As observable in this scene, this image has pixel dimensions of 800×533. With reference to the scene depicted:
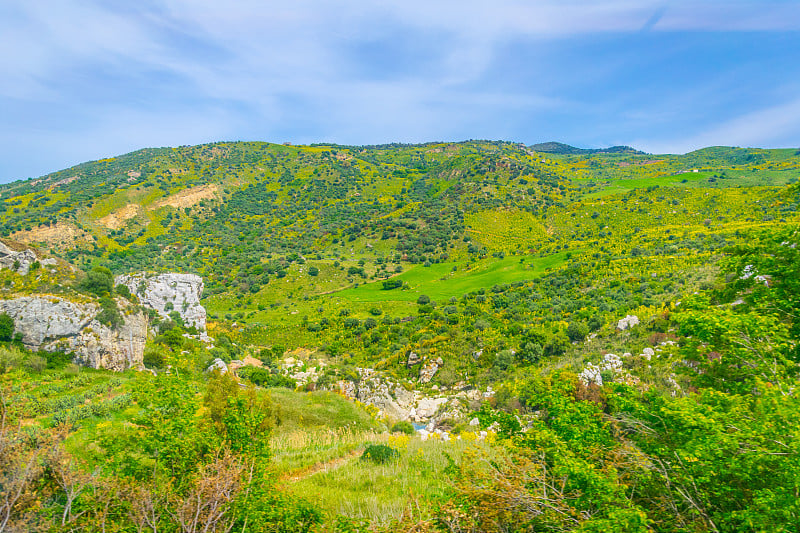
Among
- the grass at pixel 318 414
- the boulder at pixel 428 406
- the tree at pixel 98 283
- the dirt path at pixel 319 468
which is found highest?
the tree at pixel 98 283

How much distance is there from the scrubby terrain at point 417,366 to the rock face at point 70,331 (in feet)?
0.32

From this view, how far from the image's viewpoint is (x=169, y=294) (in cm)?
3281

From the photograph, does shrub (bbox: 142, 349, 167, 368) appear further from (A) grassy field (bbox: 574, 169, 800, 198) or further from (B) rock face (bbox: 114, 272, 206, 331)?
(A) grassy field (bbox: 574, 169, 800, 198)

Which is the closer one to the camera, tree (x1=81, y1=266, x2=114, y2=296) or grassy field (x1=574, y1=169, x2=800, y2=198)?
tree (x1=81, y1=266, x2=114, y2=296)

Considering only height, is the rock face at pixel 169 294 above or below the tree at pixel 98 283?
below

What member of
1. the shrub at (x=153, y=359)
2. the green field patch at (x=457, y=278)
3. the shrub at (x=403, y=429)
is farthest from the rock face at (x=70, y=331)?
the green field patch at (x=457, y=278)

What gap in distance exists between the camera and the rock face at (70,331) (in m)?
15.5

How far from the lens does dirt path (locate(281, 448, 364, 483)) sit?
938 cm

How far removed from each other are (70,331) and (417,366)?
24.7 metres

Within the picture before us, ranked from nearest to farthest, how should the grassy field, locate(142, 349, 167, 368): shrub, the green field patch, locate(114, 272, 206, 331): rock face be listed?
→ 1. locate(142, 349, 167, 368): shrub
2. locate(114, 272, 206, 331): rock face
3. the green field patch
4. the grassy field

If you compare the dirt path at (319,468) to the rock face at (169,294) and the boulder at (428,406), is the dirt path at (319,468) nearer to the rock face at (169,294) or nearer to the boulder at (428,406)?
the boulder at (428,406)

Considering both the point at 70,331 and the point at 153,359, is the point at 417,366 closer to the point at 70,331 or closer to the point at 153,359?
the point at 153,359

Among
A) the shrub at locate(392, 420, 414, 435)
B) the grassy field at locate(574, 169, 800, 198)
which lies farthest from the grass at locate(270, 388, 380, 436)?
the grassy field at locate(574, 169, 800, 198)

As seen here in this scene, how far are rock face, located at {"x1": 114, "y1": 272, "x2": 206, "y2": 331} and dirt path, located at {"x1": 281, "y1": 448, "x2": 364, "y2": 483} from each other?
84.2 ft
